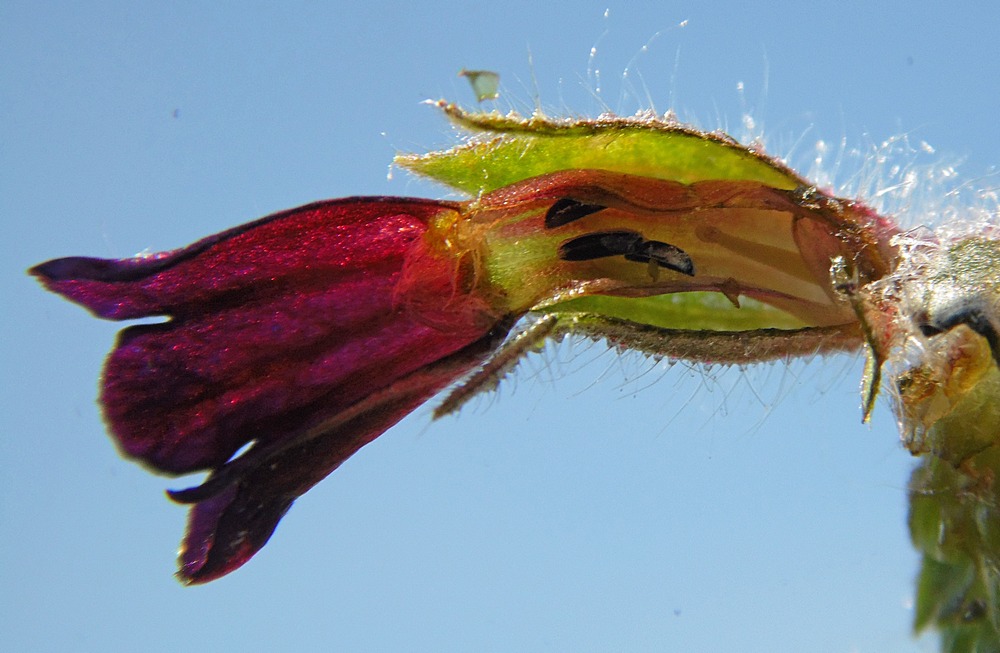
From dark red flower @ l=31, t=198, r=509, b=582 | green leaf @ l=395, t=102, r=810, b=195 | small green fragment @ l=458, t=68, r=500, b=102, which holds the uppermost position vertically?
small green fragment @ l=458, t=68, r=500, b=102

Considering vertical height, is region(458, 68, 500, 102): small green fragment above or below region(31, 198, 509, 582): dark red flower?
above

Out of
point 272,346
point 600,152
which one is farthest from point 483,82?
point 272,346

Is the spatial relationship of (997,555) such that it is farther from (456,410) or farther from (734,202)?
(456,410)

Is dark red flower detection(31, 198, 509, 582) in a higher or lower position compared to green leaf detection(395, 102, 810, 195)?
lower

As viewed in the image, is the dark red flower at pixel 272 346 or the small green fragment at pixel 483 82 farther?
the small green fragment at pixel 483 82

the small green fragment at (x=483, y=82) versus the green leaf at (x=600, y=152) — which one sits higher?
the small green fragment at (x=483, y=82)

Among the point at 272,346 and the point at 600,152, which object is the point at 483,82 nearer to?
the point at 600,152

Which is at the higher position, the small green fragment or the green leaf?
the small green fragment

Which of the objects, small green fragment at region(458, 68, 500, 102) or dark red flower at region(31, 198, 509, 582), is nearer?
dark red flower at region(31, 198, 509, 582)

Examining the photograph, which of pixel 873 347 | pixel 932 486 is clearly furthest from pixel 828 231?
pixel 932 486
